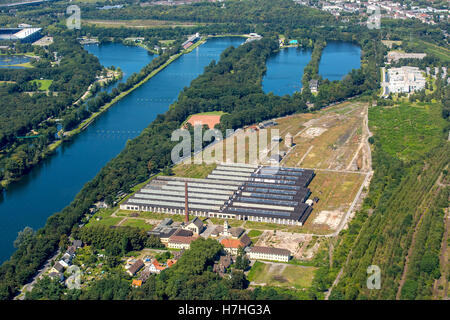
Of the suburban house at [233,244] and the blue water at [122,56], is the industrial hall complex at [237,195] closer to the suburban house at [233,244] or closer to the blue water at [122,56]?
the suburban house at [233,244]

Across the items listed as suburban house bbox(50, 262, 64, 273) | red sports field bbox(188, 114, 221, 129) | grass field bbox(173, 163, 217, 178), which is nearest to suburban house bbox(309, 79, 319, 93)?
red sports field bbox(188, 114, 221, 129)

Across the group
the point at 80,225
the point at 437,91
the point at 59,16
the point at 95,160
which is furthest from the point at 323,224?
the point at 59,16

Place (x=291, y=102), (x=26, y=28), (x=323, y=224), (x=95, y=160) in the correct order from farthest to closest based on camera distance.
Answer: (x=26, y=28) → (x=291, y=102) → (x=95, y=160) → (x=323, y=224)

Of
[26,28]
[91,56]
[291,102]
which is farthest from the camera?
[26,28]

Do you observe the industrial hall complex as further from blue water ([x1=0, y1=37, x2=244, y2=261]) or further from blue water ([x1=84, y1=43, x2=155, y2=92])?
blue water ([x1=84, y1=43, x2=155, y2=92])

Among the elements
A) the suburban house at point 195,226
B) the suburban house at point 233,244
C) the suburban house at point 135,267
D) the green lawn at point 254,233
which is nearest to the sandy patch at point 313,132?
the green lawn at point 254,233

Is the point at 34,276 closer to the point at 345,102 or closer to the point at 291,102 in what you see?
the point at 291,102
